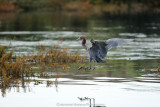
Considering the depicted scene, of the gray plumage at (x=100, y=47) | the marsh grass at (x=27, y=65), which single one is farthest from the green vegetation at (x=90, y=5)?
the gray plumage at (x=100, y=47)

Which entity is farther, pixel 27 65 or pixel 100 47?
pixel 27 65

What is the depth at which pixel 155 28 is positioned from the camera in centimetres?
4016

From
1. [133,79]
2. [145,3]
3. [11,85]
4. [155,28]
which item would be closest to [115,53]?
[133,79]

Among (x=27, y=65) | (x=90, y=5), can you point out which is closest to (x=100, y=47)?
(x=27, y=65)

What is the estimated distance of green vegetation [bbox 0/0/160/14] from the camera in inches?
2955

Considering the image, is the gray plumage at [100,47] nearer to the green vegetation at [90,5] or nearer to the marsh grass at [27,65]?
the marsh grass at [27,65]

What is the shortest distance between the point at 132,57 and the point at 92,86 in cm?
802

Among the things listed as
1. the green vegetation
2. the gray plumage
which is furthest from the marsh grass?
the green vegetation

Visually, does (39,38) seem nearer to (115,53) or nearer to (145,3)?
(115,53)

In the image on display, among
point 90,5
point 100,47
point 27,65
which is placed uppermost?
point 90,5

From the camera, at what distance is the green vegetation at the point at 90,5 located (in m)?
75.1

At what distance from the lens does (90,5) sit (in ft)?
258

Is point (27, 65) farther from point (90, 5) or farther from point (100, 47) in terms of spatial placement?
point (90, 5)

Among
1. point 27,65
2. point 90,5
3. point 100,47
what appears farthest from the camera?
point 90,5
